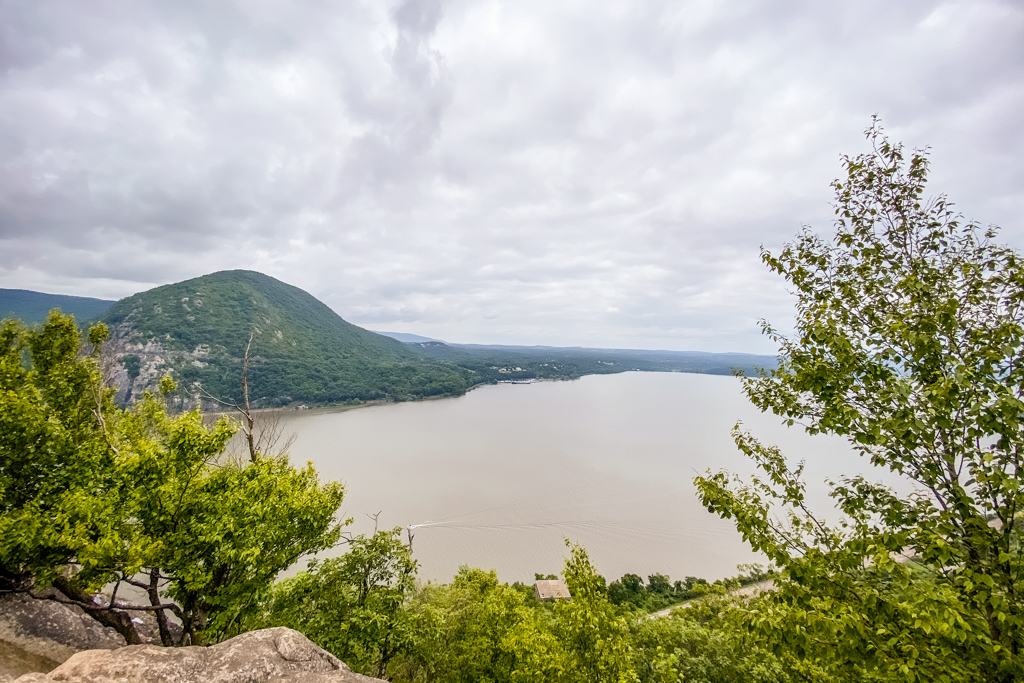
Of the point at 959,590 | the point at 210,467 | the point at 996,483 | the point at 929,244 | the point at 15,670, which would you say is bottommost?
the point at 15,670

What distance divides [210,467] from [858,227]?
1041 centimetres

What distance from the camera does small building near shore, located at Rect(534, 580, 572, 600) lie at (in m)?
19.8

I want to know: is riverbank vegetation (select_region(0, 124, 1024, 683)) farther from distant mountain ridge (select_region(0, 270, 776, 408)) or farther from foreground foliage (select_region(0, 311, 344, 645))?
distant mountain ridge (select_region(0, 270, 776, 408))

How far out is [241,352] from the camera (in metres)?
92.8

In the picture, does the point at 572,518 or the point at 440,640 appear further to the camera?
the point at 572,518

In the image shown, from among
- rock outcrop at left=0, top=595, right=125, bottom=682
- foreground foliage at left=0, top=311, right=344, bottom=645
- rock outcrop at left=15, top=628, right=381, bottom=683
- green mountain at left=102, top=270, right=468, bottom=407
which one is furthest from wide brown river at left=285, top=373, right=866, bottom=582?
green mountain at left=102, top=270, right=468, bottom=407

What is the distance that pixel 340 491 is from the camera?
8.55m

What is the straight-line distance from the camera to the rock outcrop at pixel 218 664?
4.11 metres

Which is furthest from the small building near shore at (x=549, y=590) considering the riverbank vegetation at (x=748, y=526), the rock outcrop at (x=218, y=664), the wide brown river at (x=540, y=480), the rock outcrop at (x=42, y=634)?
the rock outcrop at (x=218, y=664)

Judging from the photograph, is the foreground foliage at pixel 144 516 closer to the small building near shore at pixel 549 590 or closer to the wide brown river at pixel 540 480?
the wide brown river at pixel 540 480

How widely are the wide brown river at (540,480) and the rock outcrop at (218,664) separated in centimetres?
544

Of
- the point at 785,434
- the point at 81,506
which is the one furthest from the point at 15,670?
the point at 785,434

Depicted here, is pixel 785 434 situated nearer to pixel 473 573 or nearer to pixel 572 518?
pixel 572 518

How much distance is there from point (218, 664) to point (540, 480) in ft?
114
